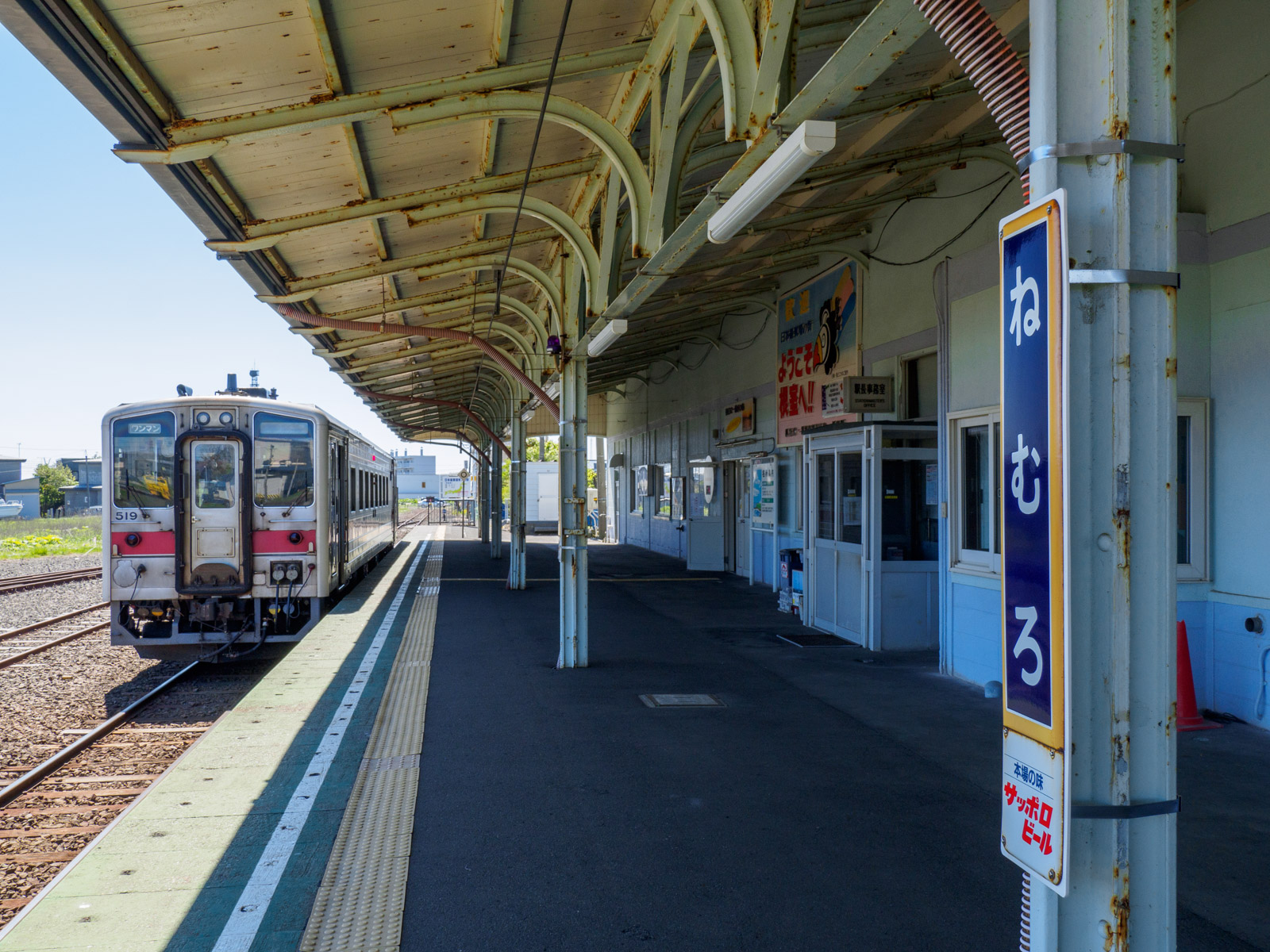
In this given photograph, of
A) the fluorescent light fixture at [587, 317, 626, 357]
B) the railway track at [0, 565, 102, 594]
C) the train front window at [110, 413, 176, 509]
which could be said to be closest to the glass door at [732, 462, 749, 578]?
the fluorescent light fixture at [587, 317, 626, 357]

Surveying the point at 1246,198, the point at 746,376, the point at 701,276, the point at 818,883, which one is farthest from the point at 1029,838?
the point at 746,376

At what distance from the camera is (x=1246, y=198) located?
613cm

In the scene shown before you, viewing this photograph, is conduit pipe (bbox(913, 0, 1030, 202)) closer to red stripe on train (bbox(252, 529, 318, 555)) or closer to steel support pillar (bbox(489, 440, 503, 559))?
red stripe on train (bbox(252, 529, 318, 555))

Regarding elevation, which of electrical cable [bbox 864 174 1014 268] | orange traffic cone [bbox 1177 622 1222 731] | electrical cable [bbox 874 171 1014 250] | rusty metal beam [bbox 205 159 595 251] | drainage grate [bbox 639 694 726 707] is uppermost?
electrical cable [bbox 874 171 1014 250]

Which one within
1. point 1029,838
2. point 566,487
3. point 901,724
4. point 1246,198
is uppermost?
point 1246,198

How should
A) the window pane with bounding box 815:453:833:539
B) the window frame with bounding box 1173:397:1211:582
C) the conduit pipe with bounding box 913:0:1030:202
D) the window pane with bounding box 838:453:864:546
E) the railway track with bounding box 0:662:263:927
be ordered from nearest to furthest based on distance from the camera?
the conduit pipe with bounding box 913:0:1030:202, the railway track with bounding box 0:662:263:927, the window frame with bounding box 1173:397:1211:582, the window pane with bounding box 838:453:864:546, the window pane with bounding box 815:453:833:539

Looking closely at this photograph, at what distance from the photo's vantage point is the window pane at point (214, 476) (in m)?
9.47

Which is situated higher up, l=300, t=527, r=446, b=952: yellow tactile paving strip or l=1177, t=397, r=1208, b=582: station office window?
l=1177, t=397, r=1208, b=582: station office window

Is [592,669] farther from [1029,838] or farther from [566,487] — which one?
[1029,838]

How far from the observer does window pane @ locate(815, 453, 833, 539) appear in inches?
408

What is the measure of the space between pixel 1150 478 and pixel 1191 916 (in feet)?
8.45

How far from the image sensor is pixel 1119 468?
192cm

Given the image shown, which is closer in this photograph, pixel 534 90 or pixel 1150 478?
pixel 1150 478

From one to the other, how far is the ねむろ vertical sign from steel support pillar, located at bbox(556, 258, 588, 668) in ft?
21.0
